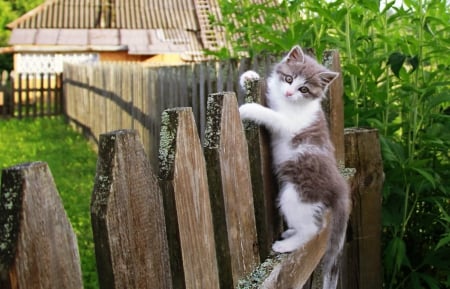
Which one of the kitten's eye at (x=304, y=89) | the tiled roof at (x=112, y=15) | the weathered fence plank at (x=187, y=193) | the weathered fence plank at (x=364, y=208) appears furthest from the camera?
the tiled roof at (x=112, y=15)

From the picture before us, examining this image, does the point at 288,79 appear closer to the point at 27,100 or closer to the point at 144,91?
the point at 144,91

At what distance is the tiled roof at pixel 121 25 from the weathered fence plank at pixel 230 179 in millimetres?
23605

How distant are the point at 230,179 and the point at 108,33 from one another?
26.0m

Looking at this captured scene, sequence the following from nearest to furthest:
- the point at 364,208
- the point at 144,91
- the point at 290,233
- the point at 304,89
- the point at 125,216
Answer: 1. the point at 125,216
2. the point at 290,233
3. the point at 304,89
4. the point at 364,208
5. the point at 144,91

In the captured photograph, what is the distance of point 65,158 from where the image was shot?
35.7ft

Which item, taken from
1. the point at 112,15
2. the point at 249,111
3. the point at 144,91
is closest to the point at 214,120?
the point at 249,111

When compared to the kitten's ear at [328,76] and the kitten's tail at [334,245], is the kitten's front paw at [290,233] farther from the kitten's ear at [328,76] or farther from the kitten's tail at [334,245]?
the kitten's ear at [328,76]

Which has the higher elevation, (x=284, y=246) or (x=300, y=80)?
(x=300, y=80)

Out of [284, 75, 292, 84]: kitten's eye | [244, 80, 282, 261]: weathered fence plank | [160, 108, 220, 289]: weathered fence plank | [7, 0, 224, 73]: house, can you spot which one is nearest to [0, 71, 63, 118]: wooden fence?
[7, 0, 224, 73]: house

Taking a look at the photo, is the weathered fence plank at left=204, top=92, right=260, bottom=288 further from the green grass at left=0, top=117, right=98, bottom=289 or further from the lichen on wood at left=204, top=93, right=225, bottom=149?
the green grass at left=0, top=117, right=98, bottom=289

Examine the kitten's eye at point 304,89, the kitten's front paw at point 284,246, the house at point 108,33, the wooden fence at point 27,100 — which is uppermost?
the house at point 108,33

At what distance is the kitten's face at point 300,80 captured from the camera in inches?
93.9

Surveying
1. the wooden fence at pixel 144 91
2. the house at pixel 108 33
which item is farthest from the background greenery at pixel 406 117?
the house at pixel 108 33

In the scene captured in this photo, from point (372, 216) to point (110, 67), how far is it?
29.8 ft
